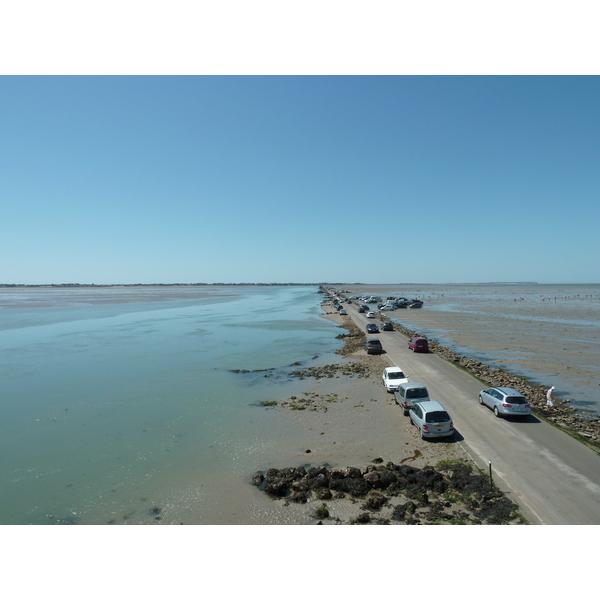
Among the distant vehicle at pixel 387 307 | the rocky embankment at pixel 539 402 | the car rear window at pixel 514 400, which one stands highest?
the car rear window at pixel 514 400

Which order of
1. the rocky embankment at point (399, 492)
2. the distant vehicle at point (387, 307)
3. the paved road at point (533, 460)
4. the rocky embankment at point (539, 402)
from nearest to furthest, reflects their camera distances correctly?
the paved road at point (533, 460), the rocky embankment at point (399, 492), the rocky embankment at point (539, 402), the distant vehicle at point (387, 307)

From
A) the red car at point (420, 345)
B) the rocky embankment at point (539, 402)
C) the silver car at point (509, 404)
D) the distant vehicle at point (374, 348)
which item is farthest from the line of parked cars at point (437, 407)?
the distant vehicle at point (374, 348)

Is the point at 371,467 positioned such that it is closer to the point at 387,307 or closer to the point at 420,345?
the point at 420,345

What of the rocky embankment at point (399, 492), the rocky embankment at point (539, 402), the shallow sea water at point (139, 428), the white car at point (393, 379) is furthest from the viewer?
the white car at point (393, 379)

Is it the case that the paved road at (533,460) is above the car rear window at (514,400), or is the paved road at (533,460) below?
below

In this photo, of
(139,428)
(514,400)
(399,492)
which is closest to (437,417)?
(514,400)

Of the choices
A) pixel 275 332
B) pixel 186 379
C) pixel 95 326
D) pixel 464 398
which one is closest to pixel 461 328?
pixel 275 332

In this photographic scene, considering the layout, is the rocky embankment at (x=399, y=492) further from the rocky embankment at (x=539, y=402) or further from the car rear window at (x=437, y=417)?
the rocky embankment at (x=539, y=402)

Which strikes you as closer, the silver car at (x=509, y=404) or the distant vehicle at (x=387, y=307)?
the silver car at (x=509, y=404)
